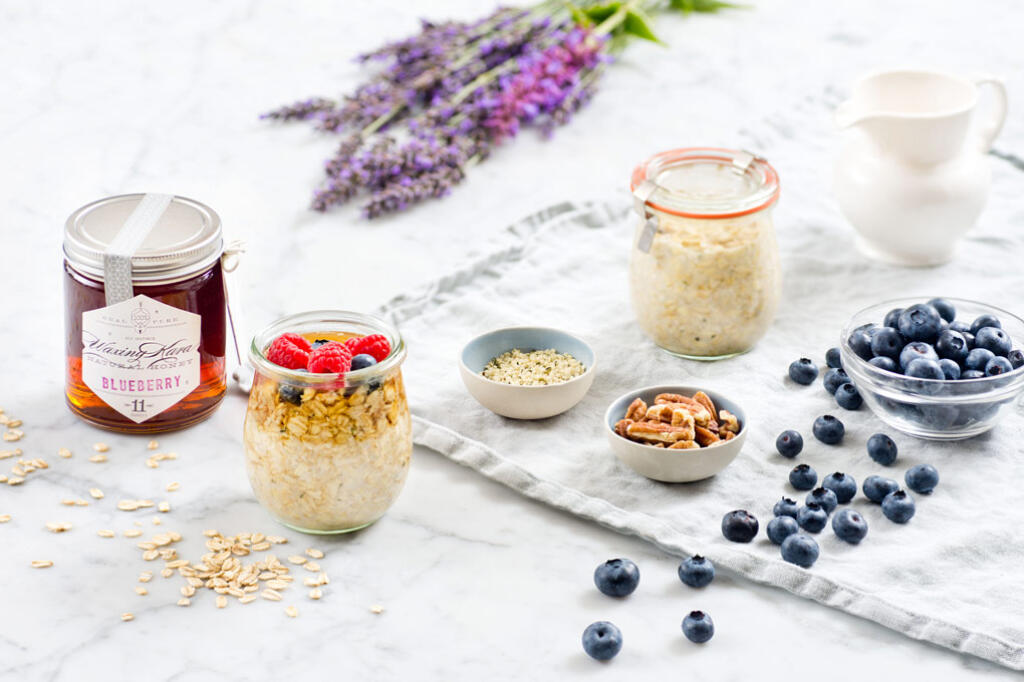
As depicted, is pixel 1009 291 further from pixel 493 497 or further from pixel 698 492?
pixel 493 497

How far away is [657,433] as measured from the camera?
148 centimetres

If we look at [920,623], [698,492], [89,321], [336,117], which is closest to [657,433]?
[698,492]

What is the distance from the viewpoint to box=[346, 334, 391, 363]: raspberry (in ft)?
4.51

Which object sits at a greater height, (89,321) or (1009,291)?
(89,321)

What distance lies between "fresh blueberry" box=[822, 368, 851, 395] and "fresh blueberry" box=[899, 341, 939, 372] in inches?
4.7

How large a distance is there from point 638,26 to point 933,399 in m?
1.55

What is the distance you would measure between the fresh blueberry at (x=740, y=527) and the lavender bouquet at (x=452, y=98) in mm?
1012

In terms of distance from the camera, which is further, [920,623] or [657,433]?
[657,433]

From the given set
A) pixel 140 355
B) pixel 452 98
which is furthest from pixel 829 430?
pixel 452 98

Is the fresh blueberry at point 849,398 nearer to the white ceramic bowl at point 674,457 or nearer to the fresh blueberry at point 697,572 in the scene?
the white ceramic bowl at point 674,457

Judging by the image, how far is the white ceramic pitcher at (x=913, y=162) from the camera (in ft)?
6.31

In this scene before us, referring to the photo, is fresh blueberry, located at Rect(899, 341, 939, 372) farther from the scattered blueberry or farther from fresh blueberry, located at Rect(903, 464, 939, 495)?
fresh blueberry, located at Rect(903, 464, 939, 495)

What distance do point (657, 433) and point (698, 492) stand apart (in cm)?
9

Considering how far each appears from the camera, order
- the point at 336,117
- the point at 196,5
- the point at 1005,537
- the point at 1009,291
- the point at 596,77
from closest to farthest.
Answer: the point at 1005,537, the point at 1009,291, the point at 336,117, the point at 596,77, the point at 196,5
